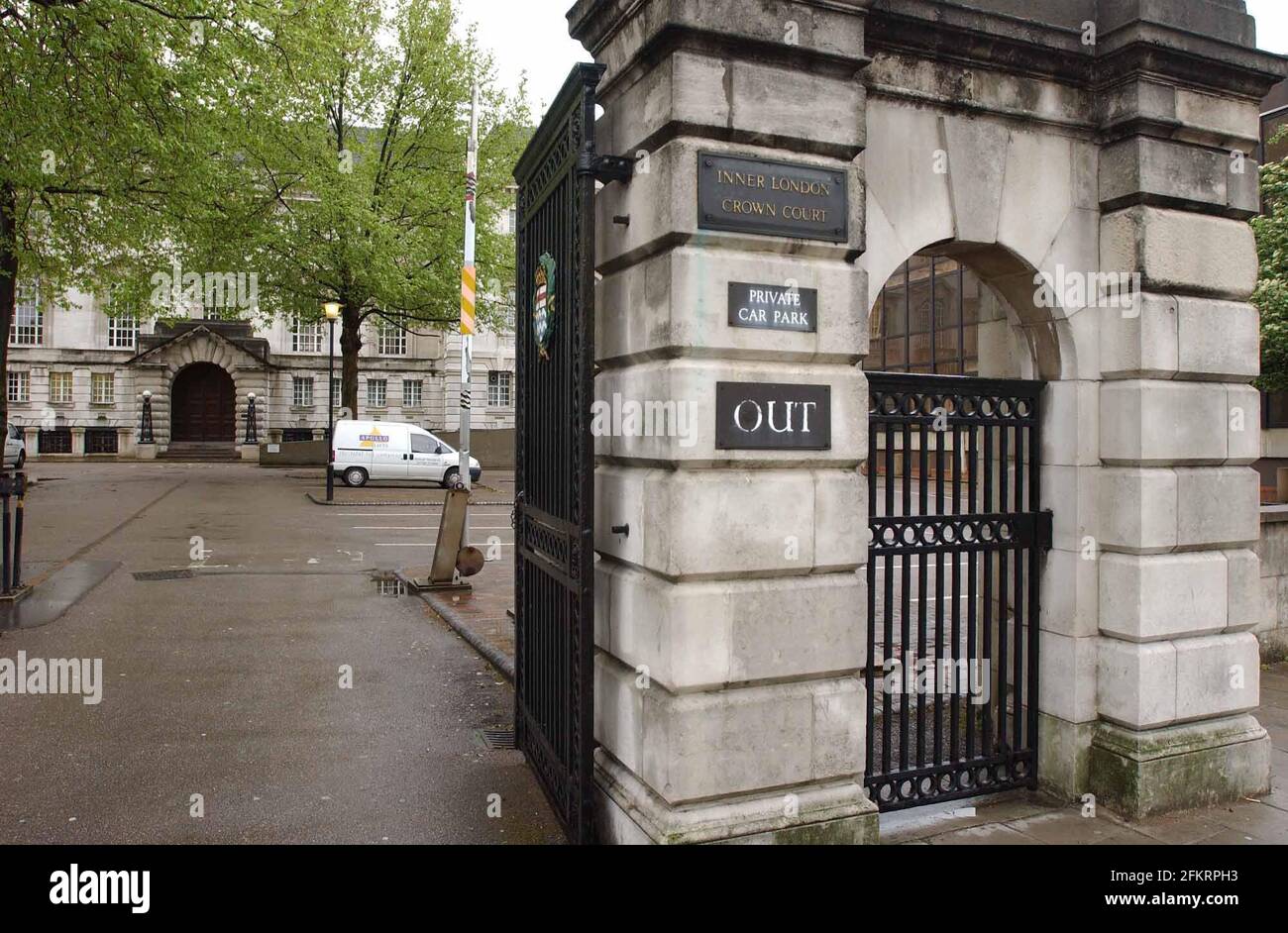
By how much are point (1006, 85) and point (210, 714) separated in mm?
6695

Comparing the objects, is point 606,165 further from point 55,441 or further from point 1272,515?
point 55,441

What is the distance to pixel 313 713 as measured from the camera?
7.02 meters

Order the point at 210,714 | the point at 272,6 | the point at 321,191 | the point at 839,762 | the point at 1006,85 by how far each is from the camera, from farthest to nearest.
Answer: the point at 321,191
the point at 272,6
the point at 210,714
the point at 1006,85
the point at 839,762

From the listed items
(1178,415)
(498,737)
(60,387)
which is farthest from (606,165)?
(60,387)

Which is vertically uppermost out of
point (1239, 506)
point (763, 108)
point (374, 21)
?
point (374, 21)

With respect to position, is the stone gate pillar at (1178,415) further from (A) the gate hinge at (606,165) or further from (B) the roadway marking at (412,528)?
(B) the roadway marking at (412,528)

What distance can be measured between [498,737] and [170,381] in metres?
47.4

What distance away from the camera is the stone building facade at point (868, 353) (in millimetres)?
4121

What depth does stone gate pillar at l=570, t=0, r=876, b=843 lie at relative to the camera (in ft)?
13.4

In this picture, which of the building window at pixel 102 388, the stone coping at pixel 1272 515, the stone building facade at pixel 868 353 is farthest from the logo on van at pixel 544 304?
the building window at pixel 102 388

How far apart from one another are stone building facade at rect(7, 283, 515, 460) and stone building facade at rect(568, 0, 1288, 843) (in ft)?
142

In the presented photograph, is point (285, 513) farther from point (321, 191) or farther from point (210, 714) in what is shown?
point (210, 714)

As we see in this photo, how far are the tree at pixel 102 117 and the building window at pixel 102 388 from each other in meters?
30.0
